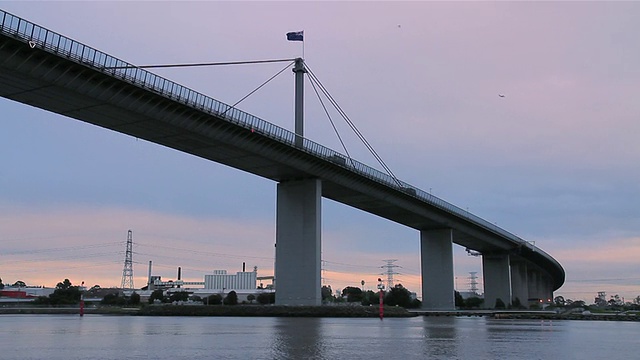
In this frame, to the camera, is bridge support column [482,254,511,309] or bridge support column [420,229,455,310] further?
bridge support column [482,254,511,309]

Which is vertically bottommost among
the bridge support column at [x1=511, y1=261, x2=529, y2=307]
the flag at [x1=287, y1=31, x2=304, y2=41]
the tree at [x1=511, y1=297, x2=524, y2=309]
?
the tree at [x1=511, y1=297, x2=524, y2=309]

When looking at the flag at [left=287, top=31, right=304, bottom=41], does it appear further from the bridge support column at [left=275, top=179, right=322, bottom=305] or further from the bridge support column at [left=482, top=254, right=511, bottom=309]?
the bridge support column at [left=482, top=254, right=511, bottom=309]

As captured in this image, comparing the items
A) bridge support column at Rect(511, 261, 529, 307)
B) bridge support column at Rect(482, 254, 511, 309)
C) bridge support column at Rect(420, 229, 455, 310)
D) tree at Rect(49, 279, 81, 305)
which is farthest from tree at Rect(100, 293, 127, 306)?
bridge support column at Rect(511, 261, 529, 307)

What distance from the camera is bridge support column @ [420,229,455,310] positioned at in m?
126

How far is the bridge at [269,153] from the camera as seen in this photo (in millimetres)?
52969

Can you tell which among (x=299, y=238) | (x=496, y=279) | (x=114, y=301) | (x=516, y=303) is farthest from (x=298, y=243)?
(x=114, y=301)

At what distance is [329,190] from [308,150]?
1661cm

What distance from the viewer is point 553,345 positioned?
3531 cm

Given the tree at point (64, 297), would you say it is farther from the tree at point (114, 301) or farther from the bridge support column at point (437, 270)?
the bridge support column at point (437, 270)

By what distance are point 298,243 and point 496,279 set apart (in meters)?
90.0

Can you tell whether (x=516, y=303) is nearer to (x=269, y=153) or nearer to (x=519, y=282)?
(x=519, y=282)

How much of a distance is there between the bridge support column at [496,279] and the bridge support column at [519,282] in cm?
2334

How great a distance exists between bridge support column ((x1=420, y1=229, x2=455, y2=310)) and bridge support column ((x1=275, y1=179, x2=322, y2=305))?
4777cm

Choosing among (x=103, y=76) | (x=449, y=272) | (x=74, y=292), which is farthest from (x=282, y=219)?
(x=74, y=292)
